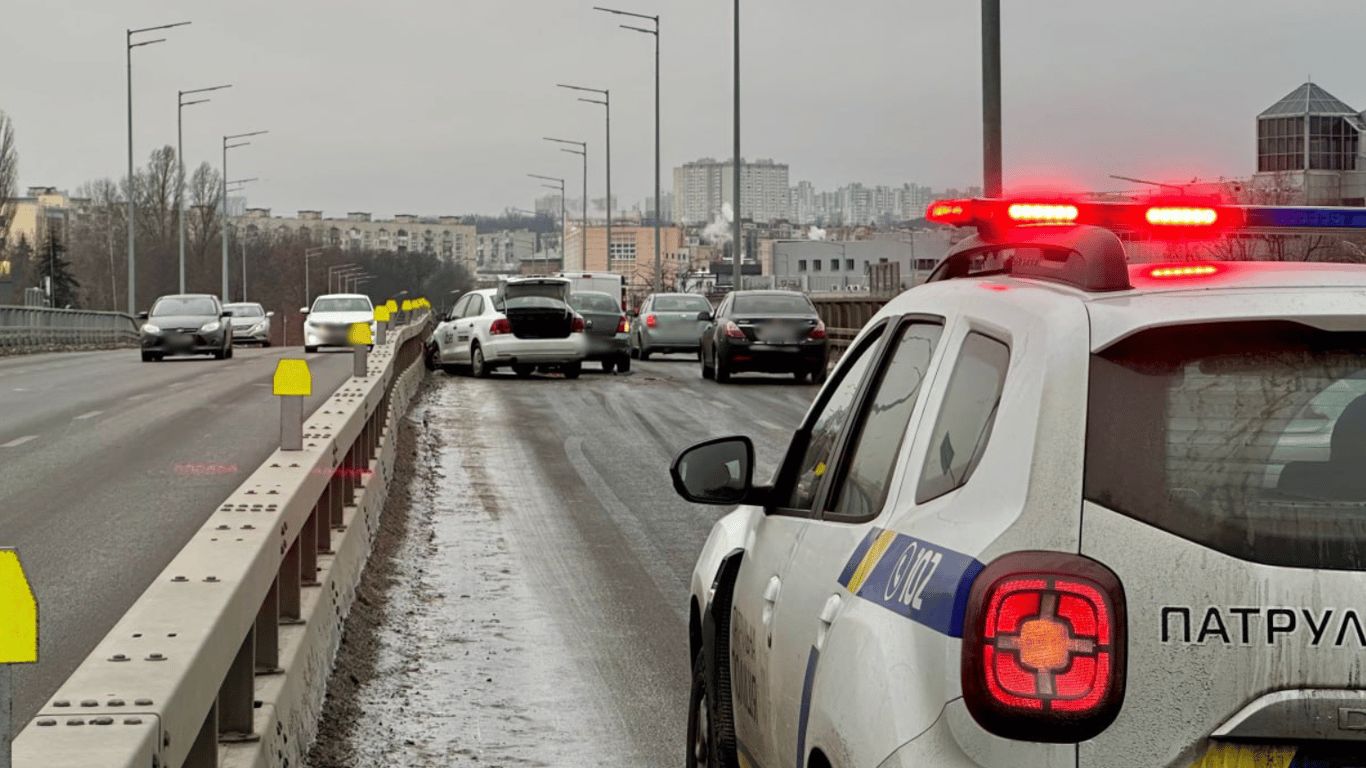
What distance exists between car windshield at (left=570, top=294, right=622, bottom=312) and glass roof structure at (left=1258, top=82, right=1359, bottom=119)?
104 meters

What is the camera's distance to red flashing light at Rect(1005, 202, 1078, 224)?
416 centimetres

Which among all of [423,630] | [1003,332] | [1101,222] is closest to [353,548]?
[423,630]

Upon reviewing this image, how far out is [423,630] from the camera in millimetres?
9406

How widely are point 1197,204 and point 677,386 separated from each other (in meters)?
25.9

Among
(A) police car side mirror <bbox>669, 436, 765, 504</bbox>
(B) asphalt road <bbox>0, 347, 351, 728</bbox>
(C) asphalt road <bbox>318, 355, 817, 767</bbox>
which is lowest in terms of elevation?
(C) asphalt road <bbox>318, 355, 817, 767</bbox>

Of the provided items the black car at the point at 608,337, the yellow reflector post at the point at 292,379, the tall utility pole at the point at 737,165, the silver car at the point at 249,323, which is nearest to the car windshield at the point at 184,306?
the tall utility pole at the point at 737,165

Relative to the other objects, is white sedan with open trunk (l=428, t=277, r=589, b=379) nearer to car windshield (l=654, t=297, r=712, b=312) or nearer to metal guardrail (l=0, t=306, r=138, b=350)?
car windshield (l=654, t=297, r=712, b=312)

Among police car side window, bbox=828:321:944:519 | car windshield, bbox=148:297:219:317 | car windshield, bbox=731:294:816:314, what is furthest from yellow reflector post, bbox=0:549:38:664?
car windshield, bbox=148:297:219:317

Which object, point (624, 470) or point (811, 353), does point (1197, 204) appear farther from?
point (811, 353)

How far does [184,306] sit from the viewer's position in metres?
44.1

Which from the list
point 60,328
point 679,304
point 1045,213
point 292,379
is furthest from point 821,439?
point 60,328

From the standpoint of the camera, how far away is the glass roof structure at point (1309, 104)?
13600cm

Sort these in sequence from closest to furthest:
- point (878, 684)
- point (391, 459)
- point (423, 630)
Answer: point (878, 684), point (423, 630), point (391, 459)

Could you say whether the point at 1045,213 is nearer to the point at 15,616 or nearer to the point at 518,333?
the point at 15,616
